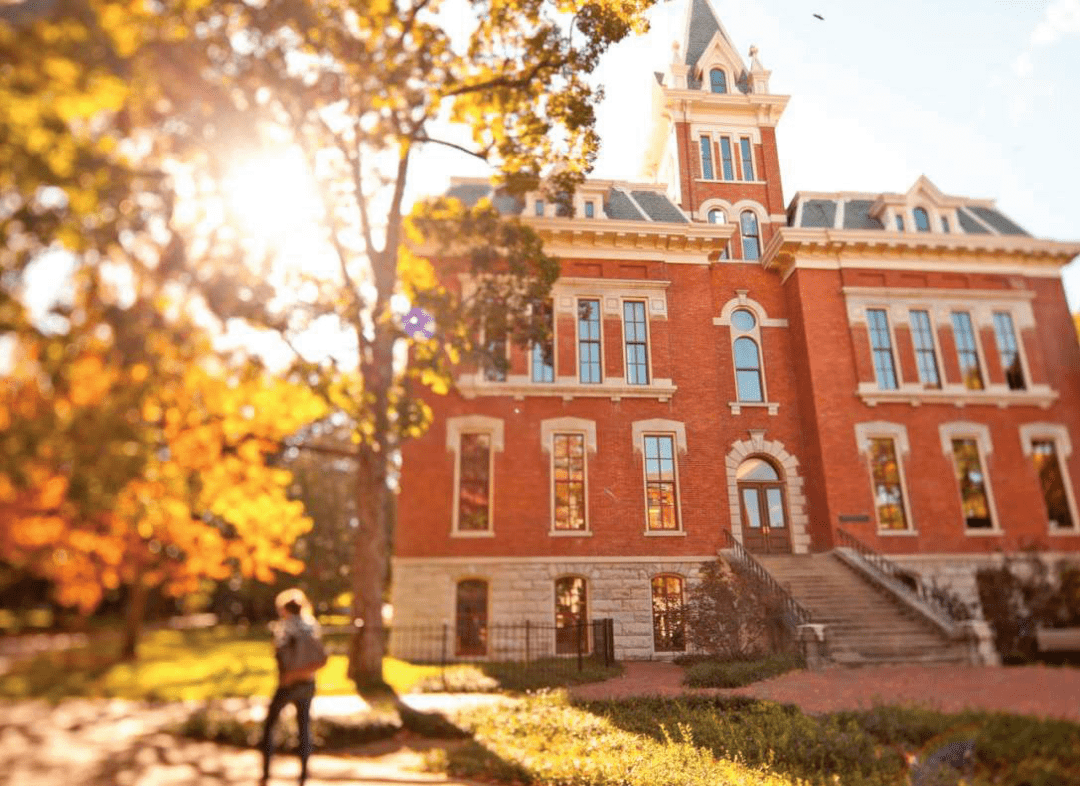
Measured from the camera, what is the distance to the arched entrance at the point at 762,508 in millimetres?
15984

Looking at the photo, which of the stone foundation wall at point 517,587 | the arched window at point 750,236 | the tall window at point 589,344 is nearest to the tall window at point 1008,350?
the arched window at point 750,236

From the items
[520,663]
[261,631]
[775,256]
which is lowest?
[520,663]

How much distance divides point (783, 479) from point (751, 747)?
11.8 metres

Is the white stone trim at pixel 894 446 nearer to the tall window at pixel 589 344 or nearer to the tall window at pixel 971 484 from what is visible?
the tall window at pixel 971 484

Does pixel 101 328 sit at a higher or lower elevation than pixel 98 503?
higher

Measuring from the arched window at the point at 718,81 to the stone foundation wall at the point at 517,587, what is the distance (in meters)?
16.2

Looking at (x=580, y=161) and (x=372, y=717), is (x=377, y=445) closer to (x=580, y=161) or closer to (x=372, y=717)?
(x=372, y=717)

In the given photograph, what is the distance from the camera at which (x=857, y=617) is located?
504 inches

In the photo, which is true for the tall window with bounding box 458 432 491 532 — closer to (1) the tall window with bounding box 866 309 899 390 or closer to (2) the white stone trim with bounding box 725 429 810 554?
(2) the white stone trim with bounding box 725 429 810 554

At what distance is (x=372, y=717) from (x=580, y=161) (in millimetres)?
9955

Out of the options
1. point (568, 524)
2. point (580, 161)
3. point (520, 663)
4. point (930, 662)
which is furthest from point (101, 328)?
point (930, 662)

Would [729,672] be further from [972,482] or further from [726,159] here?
[726,159]

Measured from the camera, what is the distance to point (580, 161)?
35.4 ft

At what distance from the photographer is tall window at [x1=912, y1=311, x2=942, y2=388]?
17781 millimetres
